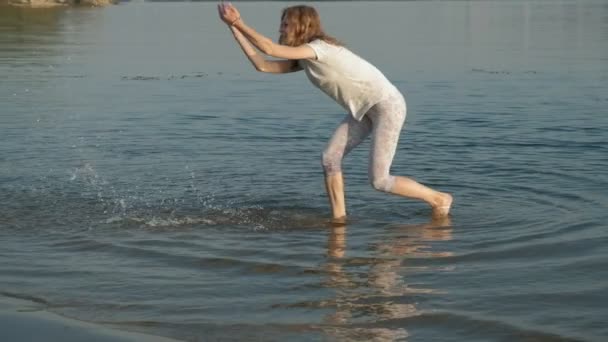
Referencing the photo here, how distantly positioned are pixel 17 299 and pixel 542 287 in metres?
3.10

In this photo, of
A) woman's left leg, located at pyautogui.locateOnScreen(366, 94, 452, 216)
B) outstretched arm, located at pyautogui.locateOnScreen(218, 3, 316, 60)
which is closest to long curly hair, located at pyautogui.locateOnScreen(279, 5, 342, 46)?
outstretched arm, located at pyautogui.locateOnScreen(218, 3, 316, 60)

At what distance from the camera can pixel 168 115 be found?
50.5 ft

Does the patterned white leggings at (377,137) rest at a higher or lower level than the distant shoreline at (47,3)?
higher

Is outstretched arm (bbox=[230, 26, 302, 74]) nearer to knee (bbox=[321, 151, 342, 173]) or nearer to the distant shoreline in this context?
knee (bbox=[321, 151, 342, 173])

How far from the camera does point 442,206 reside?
29.0 ft

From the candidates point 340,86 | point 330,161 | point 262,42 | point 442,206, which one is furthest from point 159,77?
point 262,42

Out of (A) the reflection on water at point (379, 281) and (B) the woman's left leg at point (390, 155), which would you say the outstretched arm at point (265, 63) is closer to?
(B) the woman's left leg at point (390, 155)

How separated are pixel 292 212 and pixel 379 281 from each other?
251 cm

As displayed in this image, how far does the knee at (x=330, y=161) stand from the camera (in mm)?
8625

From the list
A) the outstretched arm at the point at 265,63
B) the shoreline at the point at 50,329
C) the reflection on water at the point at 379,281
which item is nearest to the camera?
the shoreline at the point at 50,329

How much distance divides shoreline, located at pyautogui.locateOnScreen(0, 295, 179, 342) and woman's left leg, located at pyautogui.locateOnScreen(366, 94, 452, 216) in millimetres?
3314

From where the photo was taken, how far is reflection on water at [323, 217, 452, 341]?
5.80 metres

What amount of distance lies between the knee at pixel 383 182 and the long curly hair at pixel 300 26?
1.26 meters

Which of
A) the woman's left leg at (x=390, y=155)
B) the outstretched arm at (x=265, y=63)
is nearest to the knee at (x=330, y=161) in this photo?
the woman's left leg at (x=390, y=155)
